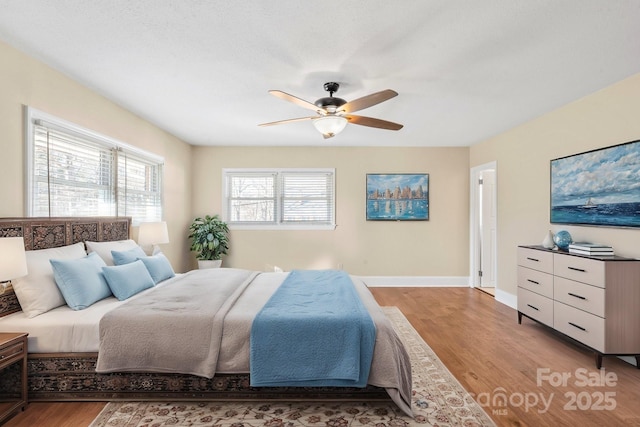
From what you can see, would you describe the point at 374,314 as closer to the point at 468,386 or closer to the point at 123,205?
the point at 468,386

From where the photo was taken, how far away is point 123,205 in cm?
379

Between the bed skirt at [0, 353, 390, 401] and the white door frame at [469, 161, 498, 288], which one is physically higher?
the white door frame at [469, 161, 498, 288]

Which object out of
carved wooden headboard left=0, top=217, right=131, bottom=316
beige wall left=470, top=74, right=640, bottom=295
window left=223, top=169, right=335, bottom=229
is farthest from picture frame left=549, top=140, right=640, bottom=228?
carved wooden headboard left=0, top=217, right=131, bottom=316

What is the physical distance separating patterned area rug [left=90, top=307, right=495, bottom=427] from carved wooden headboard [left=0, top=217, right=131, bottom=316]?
1.15 meters

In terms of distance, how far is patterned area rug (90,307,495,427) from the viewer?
2002 millimetres

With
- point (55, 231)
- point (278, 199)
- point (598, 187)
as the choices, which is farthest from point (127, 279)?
point (598, 187)

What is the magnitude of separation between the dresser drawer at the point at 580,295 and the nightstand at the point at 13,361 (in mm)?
4413

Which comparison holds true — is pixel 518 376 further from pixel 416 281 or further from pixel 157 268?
pixel 157 268

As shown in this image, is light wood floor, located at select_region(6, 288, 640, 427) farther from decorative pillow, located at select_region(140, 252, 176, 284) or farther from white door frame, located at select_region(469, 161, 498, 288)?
white door frame, located at select_region(469, 161, 498, 288)

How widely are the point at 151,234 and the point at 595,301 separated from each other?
464 cm

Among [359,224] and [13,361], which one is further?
[359,224]

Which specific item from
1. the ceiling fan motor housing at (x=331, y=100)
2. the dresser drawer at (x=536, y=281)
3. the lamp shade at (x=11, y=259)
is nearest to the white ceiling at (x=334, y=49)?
the ceiling fan motor housing at (x=331, y=100)

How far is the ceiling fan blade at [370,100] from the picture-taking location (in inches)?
95.9

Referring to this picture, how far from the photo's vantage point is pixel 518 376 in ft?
8.44
